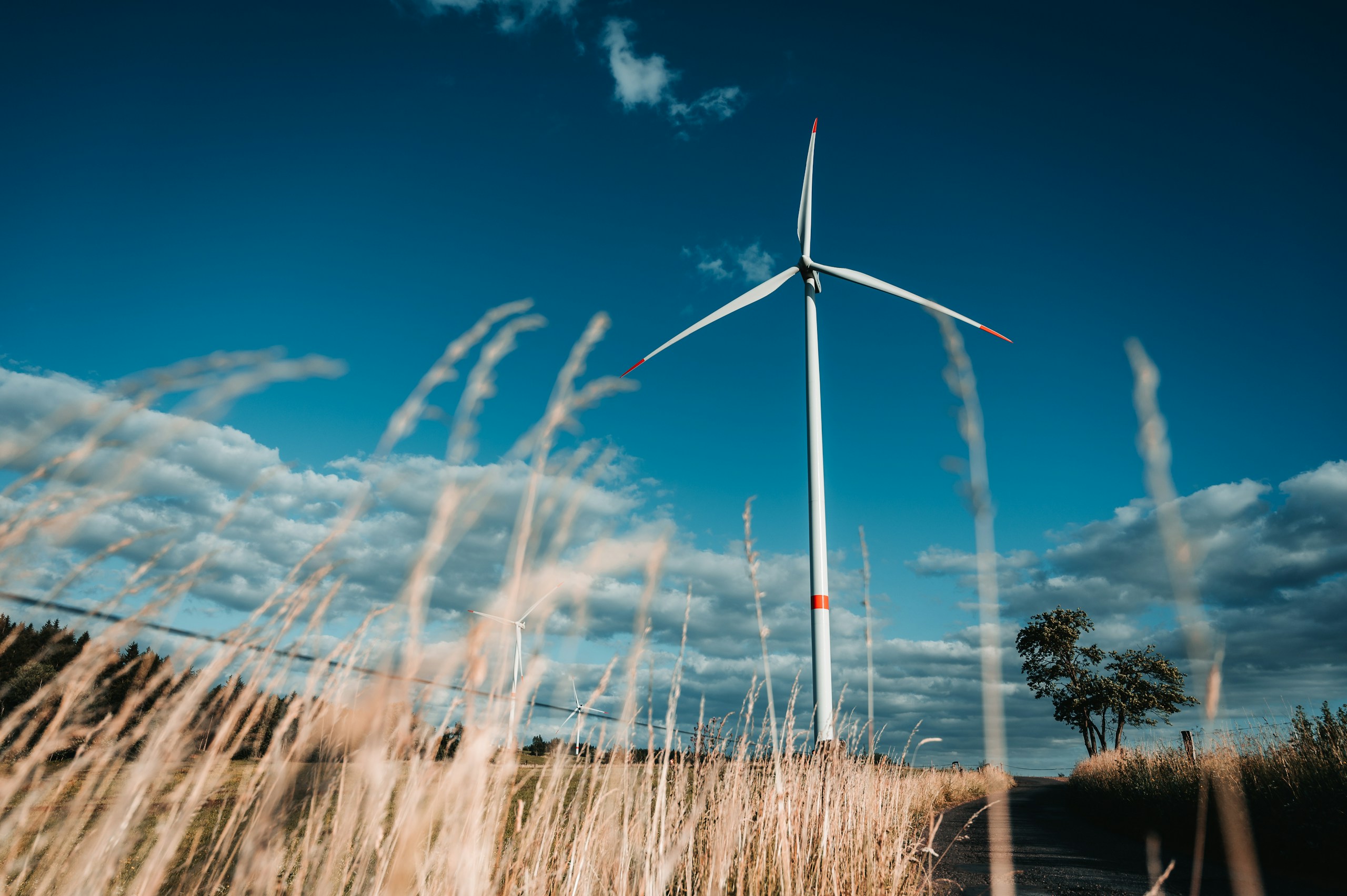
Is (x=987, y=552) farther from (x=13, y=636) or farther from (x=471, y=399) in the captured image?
(x=13, y=636)

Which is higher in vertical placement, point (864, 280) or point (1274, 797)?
point (864, 280)

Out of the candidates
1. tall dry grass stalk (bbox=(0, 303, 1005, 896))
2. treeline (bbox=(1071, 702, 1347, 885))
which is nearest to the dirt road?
treeline (bbox=(1071, 702, 1347, 885))

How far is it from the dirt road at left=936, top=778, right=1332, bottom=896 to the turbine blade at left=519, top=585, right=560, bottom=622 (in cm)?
579

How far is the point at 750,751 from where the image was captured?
4.84 metres

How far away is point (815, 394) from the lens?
13.2 meters

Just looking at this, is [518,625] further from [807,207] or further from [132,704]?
[807,207]

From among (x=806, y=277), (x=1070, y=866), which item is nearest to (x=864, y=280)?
(x=806, y=277)

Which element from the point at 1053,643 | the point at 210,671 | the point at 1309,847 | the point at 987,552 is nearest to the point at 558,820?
the point at 210,671

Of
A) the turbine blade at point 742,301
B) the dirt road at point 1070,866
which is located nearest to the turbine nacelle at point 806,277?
the turbine blade at point 742,301

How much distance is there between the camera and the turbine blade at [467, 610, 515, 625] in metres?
1.72

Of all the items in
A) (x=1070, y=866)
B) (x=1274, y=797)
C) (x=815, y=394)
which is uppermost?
(x=815, y=394)

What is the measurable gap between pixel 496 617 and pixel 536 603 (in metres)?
0.13

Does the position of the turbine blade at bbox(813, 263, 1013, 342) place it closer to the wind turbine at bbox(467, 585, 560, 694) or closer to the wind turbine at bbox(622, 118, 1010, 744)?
the wind turbine at bbox(622, 118, 1010, 744)

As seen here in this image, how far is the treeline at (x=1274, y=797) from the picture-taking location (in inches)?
348
